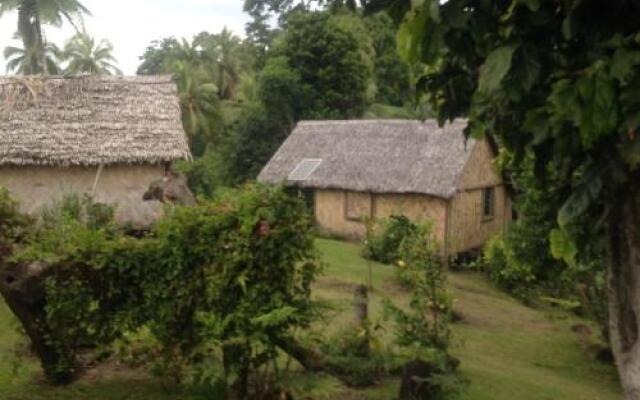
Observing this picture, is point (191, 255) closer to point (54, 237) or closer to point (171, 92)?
point (54, 237)

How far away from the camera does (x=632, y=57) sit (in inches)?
107

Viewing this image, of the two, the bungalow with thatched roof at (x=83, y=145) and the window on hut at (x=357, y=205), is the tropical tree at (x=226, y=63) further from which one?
the bungalow with thatched roof at (x=83, y=145)

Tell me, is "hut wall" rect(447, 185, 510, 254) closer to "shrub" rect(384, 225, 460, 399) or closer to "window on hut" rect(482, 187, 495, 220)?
"window on hut" rect(482, 187, 495, 220)

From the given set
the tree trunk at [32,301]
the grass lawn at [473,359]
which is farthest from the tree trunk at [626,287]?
the tree trunk at [32,301]

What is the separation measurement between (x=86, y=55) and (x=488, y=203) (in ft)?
99.0

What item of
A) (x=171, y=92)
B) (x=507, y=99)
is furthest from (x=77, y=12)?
(x=507, y=99)

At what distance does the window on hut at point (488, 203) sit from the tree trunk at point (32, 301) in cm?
1853

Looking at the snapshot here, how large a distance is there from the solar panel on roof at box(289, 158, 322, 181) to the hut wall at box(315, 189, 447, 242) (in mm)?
740

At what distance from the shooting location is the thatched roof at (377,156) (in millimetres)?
23625

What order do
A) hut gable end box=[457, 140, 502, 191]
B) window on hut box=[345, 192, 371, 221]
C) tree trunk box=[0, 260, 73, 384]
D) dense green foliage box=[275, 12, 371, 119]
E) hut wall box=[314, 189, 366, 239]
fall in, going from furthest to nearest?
dense green foliage box=[275, 12, 371, 119], hut wall box=[314, 189, 366, 239], window on hut box=[345, 192, 371, 221], hut gable end box=[457, 140, 502, 191], tree trunk box=[0, 260, 73, 384]

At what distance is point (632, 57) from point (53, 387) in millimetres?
7461

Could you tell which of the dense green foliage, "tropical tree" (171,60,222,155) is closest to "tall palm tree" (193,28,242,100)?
"tropical tree" (171,60,222,155)

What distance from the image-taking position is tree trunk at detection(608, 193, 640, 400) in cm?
337

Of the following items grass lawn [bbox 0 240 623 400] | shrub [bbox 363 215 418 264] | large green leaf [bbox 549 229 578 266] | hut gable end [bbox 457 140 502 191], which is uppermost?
hut gable end [bbox 457 140 502 191]
